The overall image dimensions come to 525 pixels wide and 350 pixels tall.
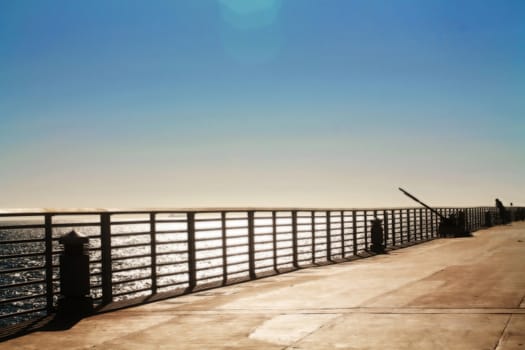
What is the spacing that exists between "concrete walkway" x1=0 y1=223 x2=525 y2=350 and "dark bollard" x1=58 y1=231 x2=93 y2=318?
590 millimetres

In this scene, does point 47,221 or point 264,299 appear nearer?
point 47,221

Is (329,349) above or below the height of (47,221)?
below

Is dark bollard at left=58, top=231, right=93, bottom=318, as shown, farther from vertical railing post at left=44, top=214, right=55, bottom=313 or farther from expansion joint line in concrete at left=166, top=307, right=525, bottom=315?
expansion joint line in concrete at left=166, top=307, right=525, bottom=315

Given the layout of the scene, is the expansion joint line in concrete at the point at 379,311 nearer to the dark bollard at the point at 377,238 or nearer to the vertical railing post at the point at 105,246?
the vertical railing post at the point at 105,246

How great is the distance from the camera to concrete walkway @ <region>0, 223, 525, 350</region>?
6.18 m

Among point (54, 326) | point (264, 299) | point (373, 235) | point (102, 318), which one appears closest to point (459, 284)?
point (264, 299)

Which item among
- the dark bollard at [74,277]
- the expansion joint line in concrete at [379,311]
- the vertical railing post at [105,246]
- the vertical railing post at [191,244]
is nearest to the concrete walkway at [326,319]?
the expansion joint line in concrete at [379,311]

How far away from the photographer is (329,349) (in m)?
5.78

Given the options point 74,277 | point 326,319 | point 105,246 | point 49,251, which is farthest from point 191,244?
Result: point 326,319

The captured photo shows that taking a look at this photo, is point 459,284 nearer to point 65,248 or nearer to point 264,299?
point 264,299

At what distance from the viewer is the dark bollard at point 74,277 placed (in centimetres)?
864

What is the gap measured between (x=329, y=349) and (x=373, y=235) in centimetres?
1647

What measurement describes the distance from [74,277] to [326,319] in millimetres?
3964

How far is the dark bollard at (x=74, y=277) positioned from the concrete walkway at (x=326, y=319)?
59cm
